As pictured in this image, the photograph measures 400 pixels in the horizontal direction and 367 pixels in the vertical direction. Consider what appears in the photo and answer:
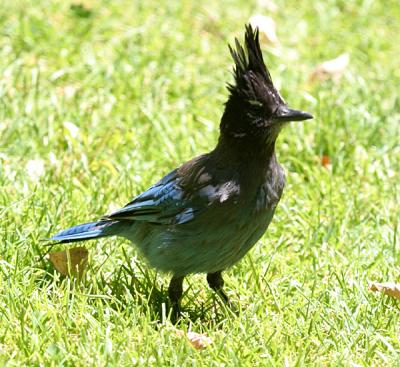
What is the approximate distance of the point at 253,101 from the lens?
4.00 m

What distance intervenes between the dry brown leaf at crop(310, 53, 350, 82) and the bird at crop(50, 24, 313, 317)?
2.48m

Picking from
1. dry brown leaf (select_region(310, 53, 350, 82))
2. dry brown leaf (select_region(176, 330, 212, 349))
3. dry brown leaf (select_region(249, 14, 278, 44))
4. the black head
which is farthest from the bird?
dry brown leaf (select_region(249, 14, 278, 44))

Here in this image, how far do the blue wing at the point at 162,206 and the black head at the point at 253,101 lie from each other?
1.18 feet

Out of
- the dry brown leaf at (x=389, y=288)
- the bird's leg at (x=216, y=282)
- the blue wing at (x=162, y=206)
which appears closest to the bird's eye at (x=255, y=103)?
the blue wing at (x=162, y=206)

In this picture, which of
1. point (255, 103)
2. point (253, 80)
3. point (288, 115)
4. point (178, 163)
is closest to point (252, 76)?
point (253, 80)

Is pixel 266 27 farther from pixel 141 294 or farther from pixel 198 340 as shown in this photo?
pixel 198 340

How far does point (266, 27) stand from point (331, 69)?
0.65 m

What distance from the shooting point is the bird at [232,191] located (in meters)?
3.99

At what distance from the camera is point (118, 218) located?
4.28 m

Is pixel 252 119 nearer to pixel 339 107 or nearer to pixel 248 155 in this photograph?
pixel 248 155

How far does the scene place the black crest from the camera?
4.00 metres

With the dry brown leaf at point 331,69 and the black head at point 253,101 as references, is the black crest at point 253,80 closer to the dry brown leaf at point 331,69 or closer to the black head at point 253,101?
the black head at point 253,101

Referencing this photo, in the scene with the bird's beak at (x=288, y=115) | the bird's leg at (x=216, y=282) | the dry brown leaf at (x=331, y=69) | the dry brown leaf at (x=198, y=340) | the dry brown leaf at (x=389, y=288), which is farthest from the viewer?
the dry brown leaf at (x=331, y=69)

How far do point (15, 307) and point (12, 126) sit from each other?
1891 mm
